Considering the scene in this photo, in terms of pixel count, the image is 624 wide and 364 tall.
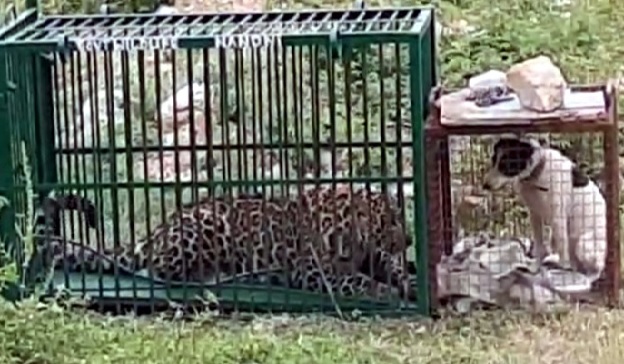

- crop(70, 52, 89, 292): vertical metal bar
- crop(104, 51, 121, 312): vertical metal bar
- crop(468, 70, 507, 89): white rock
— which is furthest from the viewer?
crop(70, 52, 89, 292): vertical metal bar

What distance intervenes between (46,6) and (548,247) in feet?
14.7

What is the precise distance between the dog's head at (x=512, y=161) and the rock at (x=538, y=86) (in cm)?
20

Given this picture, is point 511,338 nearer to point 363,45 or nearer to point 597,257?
point 597,257

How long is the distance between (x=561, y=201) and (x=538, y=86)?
0.43 m

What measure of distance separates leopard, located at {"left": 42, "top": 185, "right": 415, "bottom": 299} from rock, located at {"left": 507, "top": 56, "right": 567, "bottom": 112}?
58 cm

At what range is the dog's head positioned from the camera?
18.8ft

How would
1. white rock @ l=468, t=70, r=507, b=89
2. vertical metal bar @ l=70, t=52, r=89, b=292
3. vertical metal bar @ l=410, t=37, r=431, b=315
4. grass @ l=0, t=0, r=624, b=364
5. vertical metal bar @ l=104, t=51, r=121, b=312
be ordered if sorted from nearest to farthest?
grass @ l=0, t=0, r=624, b=364
vertical metal bar @ l=410, t=37, r=431, b=315
vertical metal bar @ l=104, t=51, r=121, b=312
white rock @ l=468, t=70, r=507, b=89
vertical metal bar @ l=70, t=52, r=89, b=292

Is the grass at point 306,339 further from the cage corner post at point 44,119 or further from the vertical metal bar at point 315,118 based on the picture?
the cage corner post at point 44,119

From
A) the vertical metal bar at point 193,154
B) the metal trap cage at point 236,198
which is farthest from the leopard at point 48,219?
the vertical metal bar at point 193,154

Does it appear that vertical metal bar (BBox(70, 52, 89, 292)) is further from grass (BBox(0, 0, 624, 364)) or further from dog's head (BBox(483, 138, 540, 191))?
dog's head (BBox(483, 138, 540, 191))

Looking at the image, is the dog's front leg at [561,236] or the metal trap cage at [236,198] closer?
the metal trap cage at [236,198]

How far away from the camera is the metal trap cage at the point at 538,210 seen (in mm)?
5590

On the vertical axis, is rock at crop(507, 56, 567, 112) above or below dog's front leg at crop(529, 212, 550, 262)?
above

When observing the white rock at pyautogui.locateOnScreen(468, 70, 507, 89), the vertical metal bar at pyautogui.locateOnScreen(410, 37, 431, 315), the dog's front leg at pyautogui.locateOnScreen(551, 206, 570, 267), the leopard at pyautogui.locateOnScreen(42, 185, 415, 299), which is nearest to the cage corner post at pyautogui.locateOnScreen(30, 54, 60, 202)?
the leopard at pyautogui.locateOnScreen(42, 185, 415, 299)
